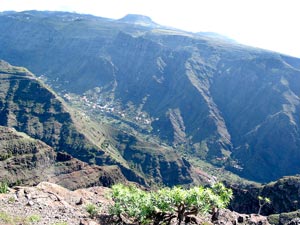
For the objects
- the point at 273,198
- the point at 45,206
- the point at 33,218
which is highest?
the point at 33,218

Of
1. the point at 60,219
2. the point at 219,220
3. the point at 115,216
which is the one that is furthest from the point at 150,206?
the point at 219,220

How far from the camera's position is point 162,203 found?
157 ft

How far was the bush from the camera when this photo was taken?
156ft

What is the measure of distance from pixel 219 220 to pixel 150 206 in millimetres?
22973

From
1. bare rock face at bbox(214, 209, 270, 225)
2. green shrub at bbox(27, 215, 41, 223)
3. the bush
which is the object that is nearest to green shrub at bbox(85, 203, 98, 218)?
the bush

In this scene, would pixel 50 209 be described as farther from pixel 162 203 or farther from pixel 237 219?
pixel 237 219

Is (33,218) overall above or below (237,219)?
above

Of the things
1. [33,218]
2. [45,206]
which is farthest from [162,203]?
[45,206]

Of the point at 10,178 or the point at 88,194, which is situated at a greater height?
the point at 88,194

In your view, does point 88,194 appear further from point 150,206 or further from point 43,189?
point 150,206

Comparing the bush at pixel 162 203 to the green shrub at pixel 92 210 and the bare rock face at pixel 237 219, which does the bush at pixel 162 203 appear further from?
the bare rock face at pixel 237 219

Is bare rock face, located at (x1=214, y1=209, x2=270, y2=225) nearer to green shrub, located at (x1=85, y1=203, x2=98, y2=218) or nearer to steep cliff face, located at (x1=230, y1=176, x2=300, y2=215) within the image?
green shrub, located at (x1=85, y1=203, x2=98, y2=218)

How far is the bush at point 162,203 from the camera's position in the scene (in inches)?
1871

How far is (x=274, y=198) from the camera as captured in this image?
18750cm
